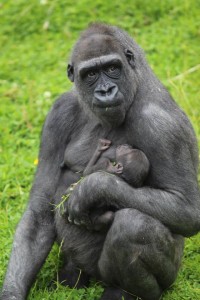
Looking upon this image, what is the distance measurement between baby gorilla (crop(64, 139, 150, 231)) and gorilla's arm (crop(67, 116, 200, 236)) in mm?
75

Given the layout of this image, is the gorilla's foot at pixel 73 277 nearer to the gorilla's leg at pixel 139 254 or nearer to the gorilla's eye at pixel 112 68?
the gorilla's leg at pixel 139 254

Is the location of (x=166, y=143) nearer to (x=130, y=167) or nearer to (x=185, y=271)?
(x=130, y=167)

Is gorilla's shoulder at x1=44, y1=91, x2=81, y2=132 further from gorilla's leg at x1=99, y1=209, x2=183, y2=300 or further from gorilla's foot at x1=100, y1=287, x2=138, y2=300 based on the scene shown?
gorilla's foot at x1=100, y1=287, x2=138, y2=300

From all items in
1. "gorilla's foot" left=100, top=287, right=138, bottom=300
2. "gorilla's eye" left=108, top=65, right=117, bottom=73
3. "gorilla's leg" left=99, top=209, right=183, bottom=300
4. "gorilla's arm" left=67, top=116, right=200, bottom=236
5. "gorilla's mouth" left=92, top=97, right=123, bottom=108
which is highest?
"gorilla's eye" left=108, top=65, right=117, bottom=73

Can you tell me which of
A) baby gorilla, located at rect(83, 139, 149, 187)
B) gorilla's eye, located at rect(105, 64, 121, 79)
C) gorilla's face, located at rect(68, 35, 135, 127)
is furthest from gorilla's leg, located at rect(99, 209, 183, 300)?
gorilla's eye, located at rect(105, 64, 121, 79)

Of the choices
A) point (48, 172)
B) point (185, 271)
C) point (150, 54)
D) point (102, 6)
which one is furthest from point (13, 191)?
point (102, 6)

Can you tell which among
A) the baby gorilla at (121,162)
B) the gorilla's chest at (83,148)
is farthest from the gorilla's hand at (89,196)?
the gorilla's chest at (83,148)

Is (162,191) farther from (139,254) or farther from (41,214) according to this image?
(41,214)

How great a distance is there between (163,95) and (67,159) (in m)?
0.92

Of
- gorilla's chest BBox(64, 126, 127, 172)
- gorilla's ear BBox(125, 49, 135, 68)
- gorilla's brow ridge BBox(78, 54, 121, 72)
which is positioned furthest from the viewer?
gorilla's chest BBox(64, 126, 127, 172)

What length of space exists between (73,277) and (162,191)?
48.6 inches

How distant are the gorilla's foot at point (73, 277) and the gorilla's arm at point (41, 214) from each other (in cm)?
29

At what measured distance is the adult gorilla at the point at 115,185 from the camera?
567 centimetres

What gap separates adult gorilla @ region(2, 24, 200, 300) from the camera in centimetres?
567
